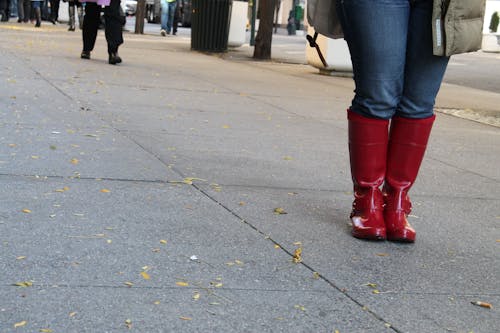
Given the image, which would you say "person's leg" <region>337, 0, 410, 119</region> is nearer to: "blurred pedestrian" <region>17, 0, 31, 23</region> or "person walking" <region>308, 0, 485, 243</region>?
"person walking" <region>308, 0, 485, 243</region>

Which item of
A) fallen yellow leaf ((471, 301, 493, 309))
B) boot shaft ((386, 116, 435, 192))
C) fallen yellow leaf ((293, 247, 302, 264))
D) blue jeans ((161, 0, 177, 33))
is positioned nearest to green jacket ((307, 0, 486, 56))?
boot shaft ((386, 116, 435, 192))

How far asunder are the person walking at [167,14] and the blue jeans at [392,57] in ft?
79.0

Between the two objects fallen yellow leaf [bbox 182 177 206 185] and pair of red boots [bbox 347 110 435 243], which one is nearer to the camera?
pair of red boots [bbox 347 110 435 243]

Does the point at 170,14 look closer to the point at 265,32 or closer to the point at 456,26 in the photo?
the point at 265,32

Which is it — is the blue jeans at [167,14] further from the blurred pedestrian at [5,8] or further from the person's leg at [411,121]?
the person's leg at [411,121]

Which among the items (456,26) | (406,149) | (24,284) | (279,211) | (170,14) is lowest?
(170,14)

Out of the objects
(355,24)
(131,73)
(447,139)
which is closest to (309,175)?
(355,24)

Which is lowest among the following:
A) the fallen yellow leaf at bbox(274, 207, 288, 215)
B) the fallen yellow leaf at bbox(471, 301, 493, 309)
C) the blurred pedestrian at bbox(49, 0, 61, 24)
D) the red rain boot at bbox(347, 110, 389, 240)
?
the blurred pedestrian at bbox(49, 0, 61, 24)

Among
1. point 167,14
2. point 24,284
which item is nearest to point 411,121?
point 24,284

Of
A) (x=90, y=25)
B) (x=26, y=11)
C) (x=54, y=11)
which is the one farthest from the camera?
(x=54, y=11)

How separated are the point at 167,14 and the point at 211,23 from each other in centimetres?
977

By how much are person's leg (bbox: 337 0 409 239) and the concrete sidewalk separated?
0.63 feet

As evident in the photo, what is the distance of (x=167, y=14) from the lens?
2881cm

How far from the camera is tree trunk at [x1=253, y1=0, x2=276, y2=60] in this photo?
60.4 feet
